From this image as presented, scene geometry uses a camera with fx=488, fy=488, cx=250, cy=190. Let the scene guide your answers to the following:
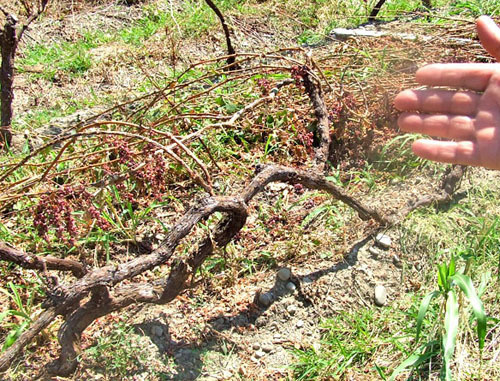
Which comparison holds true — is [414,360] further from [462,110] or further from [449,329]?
[462,110]

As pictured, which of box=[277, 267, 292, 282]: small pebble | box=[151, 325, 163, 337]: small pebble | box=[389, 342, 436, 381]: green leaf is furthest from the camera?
box=[277, 267, 292, 282]: small pebble

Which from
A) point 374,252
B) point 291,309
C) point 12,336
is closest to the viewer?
point 12,336

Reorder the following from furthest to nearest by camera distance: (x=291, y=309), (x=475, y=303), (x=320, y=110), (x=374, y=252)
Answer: (x=320, y=110) → (x=374, y=252) → (x=291, y=309) → (x=475, y=303)

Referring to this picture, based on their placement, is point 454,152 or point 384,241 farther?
point 384,241

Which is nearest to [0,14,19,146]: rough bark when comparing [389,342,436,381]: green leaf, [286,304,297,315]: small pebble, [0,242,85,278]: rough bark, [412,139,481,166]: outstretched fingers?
[0,242,85,278]: rough bark

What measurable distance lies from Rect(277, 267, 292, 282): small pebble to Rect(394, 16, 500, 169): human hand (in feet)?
3.17

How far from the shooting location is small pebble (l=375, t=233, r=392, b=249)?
2844mm

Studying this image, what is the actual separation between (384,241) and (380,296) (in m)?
0.38

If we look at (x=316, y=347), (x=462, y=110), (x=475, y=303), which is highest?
(x=462, y=110)

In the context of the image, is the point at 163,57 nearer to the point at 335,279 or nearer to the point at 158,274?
the point at 158,274

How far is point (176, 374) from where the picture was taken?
2311 millimetres

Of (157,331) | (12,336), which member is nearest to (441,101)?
(157,331)

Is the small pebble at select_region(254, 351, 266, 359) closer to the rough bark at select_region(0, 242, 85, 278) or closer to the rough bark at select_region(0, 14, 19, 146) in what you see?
the rough bark at select_region(0, 242, 85, 278)

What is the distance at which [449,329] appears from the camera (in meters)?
2.00
